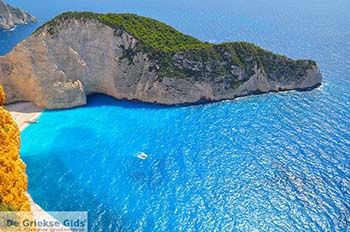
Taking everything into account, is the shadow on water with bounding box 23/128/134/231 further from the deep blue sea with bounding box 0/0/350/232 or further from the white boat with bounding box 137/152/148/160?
the white boat with bounding box 137/152/148/160

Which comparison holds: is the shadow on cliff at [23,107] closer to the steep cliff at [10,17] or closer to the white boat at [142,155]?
the white boat at [142,155]

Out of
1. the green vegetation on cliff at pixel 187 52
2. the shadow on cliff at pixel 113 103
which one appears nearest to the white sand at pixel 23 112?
the shadow on cliff at pixel 113 103

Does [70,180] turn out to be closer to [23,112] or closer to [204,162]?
[204,162]

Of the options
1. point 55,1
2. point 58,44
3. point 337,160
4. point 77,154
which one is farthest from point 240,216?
point 55,1

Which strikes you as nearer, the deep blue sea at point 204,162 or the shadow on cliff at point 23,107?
the deep blue sea at point 204,162

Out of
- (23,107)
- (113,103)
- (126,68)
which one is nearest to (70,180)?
(113,103)
